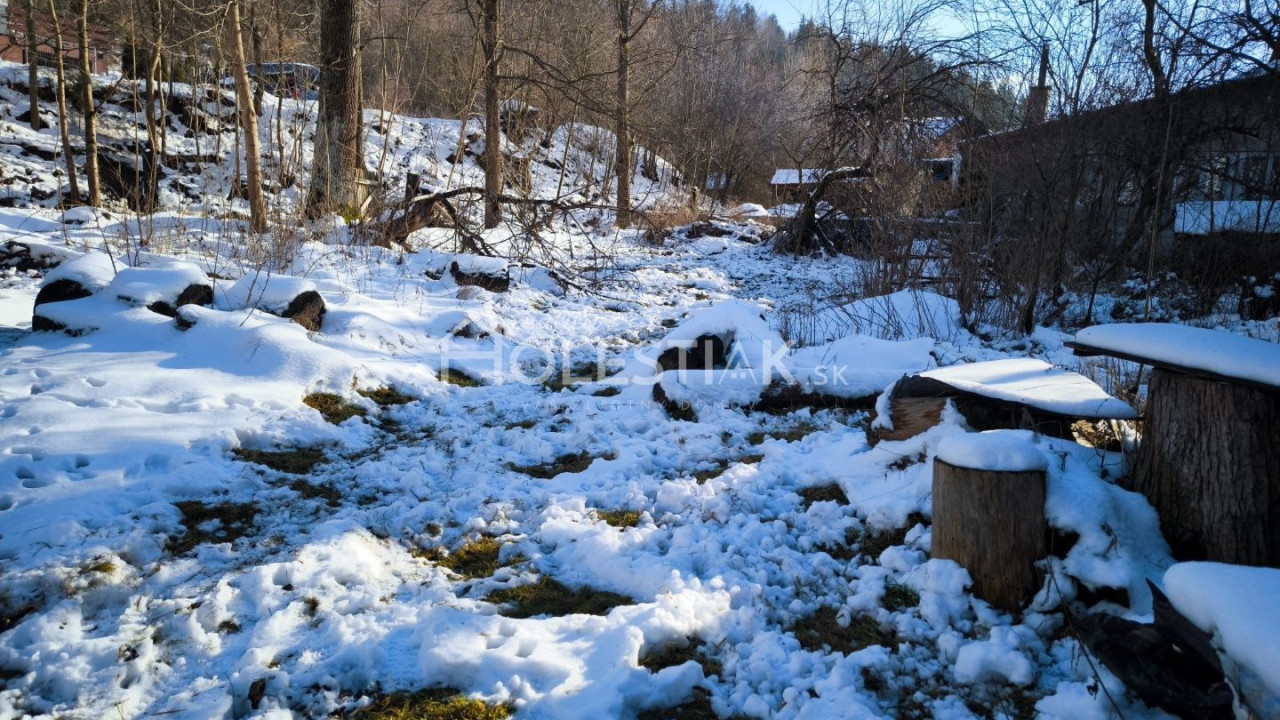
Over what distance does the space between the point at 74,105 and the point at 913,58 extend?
20.0 metres

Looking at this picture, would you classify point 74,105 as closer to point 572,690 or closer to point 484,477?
point 484,477

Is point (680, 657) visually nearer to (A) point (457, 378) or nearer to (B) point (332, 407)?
(B) point (332, 407)

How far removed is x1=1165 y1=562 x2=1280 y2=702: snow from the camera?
1.67 metres

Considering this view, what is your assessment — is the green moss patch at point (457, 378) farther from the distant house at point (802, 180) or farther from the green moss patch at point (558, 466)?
the distant house at point (802, 180)

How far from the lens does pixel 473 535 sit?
3721mm

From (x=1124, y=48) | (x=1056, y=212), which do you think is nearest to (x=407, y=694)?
(x=1056, y=212)

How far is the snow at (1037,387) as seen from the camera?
3.41 meters

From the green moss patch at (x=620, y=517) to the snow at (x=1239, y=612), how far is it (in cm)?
243

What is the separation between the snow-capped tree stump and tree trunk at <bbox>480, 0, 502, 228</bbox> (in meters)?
6.22

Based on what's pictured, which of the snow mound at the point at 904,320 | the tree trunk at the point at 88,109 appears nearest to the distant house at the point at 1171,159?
the snow mound at the point at 904,320

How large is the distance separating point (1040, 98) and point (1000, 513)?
367 inches

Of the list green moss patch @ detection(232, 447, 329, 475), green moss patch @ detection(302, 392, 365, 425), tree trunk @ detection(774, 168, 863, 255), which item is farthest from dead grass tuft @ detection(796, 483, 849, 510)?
tree trunk @ detection(774, 168, 863, 255)

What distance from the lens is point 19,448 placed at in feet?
11.5

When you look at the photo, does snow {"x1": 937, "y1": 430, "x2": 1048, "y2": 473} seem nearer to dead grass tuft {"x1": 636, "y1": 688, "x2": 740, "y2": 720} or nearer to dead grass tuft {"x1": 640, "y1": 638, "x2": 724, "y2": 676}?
dead grass tuft {"x1": 640, "y1": 638, "x2": 724, "y2": 676}
